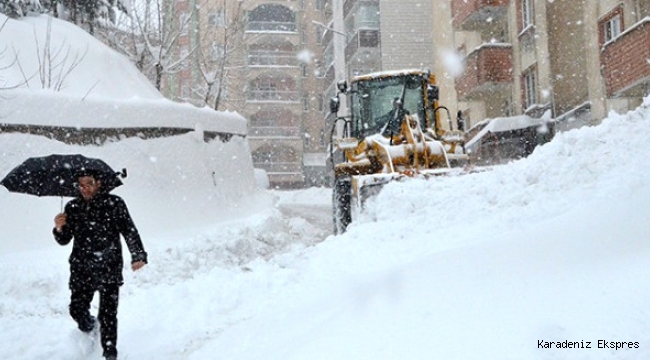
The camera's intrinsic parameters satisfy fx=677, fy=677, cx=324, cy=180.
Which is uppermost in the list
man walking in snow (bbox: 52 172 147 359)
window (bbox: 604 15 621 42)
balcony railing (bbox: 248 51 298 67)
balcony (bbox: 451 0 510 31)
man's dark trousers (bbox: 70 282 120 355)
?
balcony railing (bbox: 248 51 298 67)

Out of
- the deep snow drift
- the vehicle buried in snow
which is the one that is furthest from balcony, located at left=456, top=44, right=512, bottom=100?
the deep snow drift

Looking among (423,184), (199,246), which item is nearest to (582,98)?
(423,184)

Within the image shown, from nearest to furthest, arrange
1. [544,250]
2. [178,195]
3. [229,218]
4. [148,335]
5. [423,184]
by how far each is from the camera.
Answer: [544,250] < [148,335] < [423,184] < [178,195] < [229,218]

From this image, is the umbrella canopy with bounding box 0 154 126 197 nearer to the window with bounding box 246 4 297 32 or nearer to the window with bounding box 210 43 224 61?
the window with bounding box 210 43 224 61

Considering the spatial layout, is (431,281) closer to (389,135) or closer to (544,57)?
(389,135)

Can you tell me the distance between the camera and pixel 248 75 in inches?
1832

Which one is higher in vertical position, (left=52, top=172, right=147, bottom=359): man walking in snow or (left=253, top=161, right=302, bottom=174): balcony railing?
(left=253, top=161, right=302, bottom=174): balcony railing

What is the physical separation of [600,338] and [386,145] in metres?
8.06

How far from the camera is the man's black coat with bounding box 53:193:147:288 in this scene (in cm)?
509

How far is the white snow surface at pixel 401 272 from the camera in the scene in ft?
13.5

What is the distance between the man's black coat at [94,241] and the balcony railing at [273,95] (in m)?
42.4

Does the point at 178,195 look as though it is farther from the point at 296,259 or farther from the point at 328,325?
the point at 328,325

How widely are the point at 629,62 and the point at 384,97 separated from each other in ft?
20.7

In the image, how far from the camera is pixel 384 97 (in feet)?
41.9
